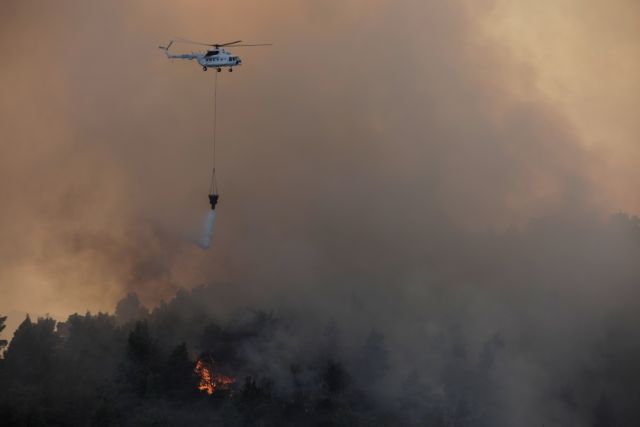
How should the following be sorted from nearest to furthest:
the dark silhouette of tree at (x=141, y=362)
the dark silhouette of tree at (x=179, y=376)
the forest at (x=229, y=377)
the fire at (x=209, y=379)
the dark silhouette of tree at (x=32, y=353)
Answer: the forest at (x=229, y=377)
the dark silhouette of tree at (x=32, y=353)
the dark silhouette of tree at (x=141, y=362)
the dark silhouette of tree at (x=179, y=376)
the fire at (x=209, y=379)

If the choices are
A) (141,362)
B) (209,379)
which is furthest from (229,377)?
(141,362)

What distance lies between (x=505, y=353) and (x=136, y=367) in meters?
43.5

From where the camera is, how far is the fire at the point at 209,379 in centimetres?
10075

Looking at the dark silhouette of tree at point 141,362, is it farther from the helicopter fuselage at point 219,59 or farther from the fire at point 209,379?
the helicopter fuselage at point 219,59

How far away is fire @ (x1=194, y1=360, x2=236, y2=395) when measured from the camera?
331 ft

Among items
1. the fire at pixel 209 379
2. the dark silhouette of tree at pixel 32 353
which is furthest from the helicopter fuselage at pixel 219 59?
the dark silhouette of tree at pixel 32 353

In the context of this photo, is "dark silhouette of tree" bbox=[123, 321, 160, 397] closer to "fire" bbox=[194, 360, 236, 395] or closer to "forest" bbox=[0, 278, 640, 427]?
"forest" bbox=[0, 278, 640, 427]

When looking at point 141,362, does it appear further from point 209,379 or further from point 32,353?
point 32,353

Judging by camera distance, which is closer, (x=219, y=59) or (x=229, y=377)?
(x=219, y=59)

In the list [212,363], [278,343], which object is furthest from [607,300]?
[212,363]

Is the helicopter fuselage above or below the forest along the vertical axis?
above

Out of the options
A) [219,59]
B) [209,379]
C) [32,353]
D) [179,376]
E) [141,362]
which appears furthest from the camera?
[209,379]

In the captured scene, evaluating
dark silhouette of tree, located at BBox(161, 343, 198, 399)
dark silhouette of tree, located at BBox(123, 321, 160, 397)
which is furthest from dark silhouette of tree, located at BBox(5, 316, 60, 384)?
dark silhouette of tree, located at BBox(161, 343, 198, 399)

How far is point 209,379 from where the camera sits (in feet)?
334
